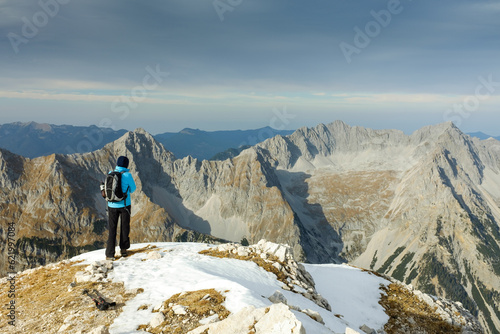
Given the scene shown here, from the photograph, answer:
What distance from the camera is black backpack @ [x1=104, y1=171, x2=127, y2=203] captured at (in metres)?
18.1

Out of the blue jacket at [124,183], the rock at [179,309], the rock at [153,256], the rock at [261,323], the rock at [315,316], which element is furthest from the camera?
the rock at [153,256]

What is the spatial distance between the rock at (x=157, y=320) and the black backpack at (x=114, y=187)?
917 centimetres

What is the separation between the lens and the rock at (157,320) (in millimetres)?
11620

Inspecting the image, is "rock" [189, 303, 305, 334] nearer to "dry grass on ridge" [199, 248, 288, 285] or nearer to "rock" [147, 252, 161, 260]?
"dry grass on ridge" [199, 248, 288, 285]

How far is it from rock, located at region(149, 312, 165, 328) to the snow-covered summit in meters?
0.04

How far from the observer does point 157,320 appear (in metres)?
11.8

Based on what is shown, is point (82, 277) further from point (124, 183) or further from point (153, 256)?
point (124, 183)

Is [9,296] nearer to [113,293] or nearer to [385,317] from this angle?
[113,293]

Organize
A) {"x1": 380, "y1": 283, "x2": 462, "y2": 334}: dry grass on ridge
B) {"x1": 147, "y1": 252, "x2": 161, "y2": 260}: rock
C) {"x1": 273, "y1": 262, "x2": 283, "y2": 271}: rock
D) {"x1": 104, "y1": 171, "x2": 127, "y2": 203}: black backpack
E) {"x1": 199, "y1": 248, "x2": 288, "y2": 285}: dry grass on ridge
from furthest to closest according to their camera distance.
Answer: {"x1": 380, "y1": 283, "x2": 462, "y2": 334}: dry grass on ridge → {"x1": 273, "y1": 262, "x2": 283, "y2": 271}: rock → {"x1": 199, "y1": 248, "x2": 288, "y2": 285}: dry grass on ridge → {"x1": 147, "y1": 252, "x2": 161, "y2": 260}: rock → {"x1": 104, "y1": 171, "x2": 127, "y2": 203}: black backpack

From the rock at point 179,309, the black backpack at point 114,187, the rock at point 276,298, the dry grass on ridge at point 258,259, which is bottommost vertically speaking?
the dry grass on ridge at point 258,259

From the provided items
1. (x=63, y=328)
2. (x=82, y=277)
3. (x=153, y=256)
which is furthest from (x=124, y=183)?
(x=63, y=328)

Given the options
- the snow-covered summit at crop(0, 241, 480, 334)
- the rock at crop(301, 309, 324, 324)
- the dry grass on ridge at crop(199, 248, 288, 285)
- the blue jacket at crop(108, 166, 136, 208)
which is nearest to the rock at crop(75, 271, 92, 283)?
the snow-covered summit at crop(0, 241, 480, 334)

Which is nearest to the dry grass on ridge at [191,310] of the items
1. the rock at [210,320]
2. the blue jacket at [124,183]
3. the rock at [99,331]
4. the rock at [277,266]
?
the rock at [210,320]

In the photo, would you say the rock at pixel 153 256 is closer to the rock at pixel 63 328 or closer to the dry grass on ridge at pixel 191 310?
the dry grass on ridge at pixel 191 310
